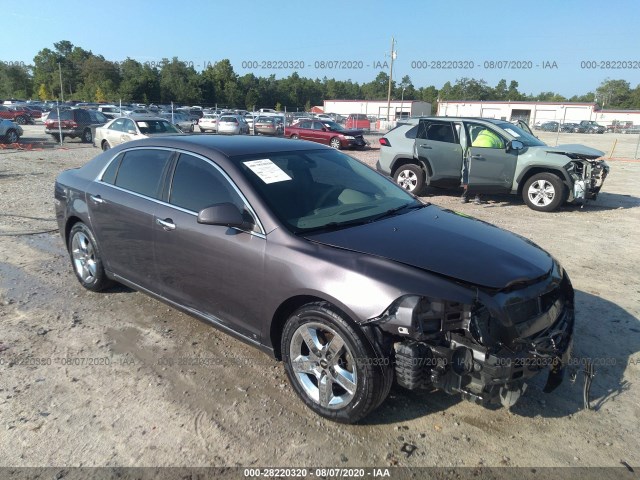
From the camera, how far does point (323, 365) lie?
9.46ft

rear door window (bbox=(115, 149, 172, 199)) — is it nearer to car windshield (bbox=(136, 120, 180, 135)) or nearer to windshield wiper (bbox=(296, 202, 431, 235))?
windshield wiper (bbox=(296, 202, 431, 235))

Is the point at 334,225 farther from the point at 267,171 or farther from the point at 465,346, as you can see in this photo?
the point at 465,346

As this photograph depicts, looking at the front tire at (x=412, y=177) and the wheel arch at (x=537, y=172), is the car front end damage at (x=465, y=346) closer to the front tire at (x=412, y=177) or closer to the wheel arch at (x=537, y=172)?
the wheel arch at (x=537, y=172)

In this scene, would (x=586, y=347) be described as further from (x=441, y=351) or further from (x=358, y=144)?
(x=358, y=144)

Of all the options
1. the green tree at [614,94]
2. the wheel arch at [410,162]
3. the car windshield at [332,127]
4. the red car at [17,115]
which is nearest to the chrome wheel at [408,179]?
the wheel arch at [410,162]

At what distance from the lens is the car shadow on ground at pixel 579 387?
3.03 m

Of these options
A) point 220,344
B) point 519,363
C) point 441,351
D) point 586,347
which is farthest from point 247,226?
point 586,347

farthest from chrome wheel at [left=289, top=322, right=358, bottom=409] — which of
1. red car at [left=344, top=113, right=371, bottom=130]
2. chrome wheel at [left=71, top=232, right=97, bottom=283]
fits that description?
red car at [left=344, top=113, right=371, bottom=130]

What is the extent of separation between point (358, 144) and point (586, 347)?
20466 millimetres

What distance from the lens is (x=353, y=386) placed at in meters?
2.76

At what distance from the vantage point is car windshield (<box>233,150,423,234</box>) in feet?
10.7

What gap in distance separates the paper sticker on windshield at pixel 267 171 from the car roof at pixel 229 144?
0.15 m

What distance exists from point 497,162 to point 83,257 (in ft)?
25.9

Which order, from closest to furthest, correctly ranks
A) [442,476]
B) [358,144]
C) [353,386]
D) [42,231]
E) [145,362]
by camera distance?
1. [442,476]
2. [353,386]
3. [145,362]
4. [42,231]
5. [358,144]
